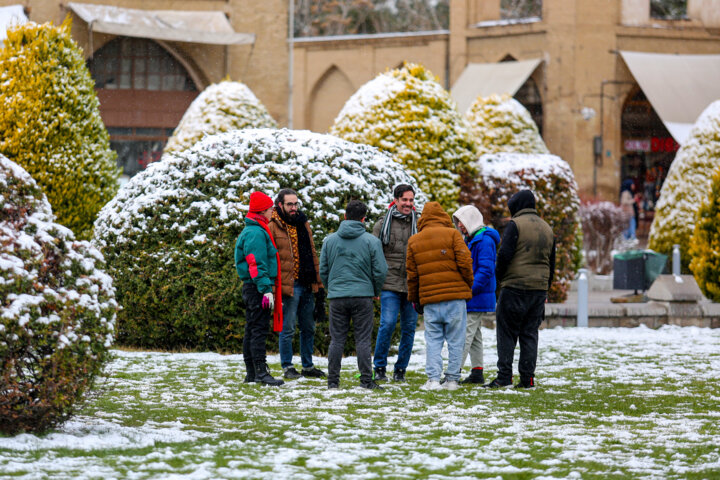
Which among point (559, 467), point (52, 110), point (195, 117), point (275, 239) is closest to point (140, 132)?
point (195, 117)

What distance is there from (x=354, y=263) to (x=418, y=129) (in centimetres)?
804

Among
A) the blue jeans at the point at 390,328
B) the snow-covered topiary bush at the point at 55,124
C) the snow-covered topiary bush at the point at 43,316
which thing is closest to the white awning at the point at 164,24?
the snow-covered topiary bush at the point at 55,124

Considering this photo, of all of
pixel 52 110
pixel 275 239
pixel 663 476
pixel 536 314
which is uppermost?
pixel 52 110

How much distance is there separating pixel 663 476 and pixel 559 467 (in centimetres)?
56

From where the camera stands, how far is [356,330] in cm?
916

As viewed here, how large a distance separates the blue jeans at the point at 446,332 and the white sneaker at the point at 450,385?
0.03 meters

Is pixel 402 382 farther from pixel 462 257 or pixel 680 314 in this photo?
pixel 680 314

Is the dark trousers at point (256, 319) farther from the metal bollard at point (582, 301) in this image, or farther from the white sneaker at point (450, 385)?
the metal bollard at point (582, 301)

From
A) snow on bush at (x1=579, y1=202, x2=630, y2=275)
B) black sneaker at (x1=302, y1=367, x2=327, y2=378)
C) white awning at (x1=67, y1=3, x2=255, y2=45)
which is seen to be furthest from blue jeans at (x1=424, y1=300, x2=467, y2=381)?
white awning at (x1=67, y1=3, x2=255, y2=45)

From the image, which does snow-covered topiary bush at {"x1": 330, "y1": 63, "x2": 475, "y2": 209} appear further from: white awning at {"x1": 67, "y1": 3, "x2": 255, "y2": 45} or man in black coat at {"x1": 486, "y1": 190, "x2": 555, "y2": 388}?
white awning at {"x1": 67, "y1": 3, "x2": 255, "y2": 45}

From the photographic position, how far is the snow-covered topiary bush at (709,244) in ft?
55.1

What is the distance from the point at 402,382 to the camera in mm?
9633

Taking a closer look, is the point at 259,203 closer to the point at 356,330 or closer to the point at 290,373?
the point at 356,330

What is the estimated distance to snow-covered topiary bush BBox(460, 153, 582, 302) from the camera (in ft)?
53.6
